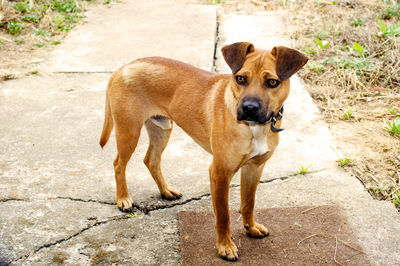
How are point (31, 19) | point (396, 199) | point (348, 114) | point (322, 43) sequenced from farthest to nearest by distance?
point (31, 19) < point (322, 43) < point (348, 114) < point (396, 199)

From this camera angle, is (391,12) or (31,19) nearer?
(391,12)

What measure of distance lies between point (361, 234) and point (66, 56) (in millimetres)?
5043

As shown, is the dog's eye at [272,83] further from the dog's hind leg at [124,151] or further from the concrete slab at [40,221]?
the concrete slab at [40,221]

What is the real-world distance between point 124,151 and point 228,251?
1.19 m

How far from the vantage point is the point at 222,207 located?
319 centimetres

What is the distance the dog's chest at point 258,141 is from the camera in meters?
3.06

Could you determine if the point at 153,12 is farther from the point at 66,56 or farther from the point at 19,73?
the point at 19,73

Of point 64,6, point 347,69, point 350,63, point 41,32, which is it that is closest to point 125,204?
point 347,69

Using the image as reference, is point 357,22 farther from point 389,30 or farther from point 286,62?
point 286,62

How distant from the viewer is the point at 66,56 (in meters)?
6.79

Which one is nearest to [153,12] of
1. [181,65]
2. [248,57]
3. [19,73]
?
[19,73]

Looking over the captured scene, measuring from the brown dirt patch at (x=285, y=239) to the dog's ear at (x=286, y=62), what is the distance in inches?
50.9

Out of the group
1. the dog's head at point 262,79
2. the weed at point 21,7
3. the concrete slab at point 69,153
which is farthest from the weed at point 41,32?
the dog's head at point 262,79

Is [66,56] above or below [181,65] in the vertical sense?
below
